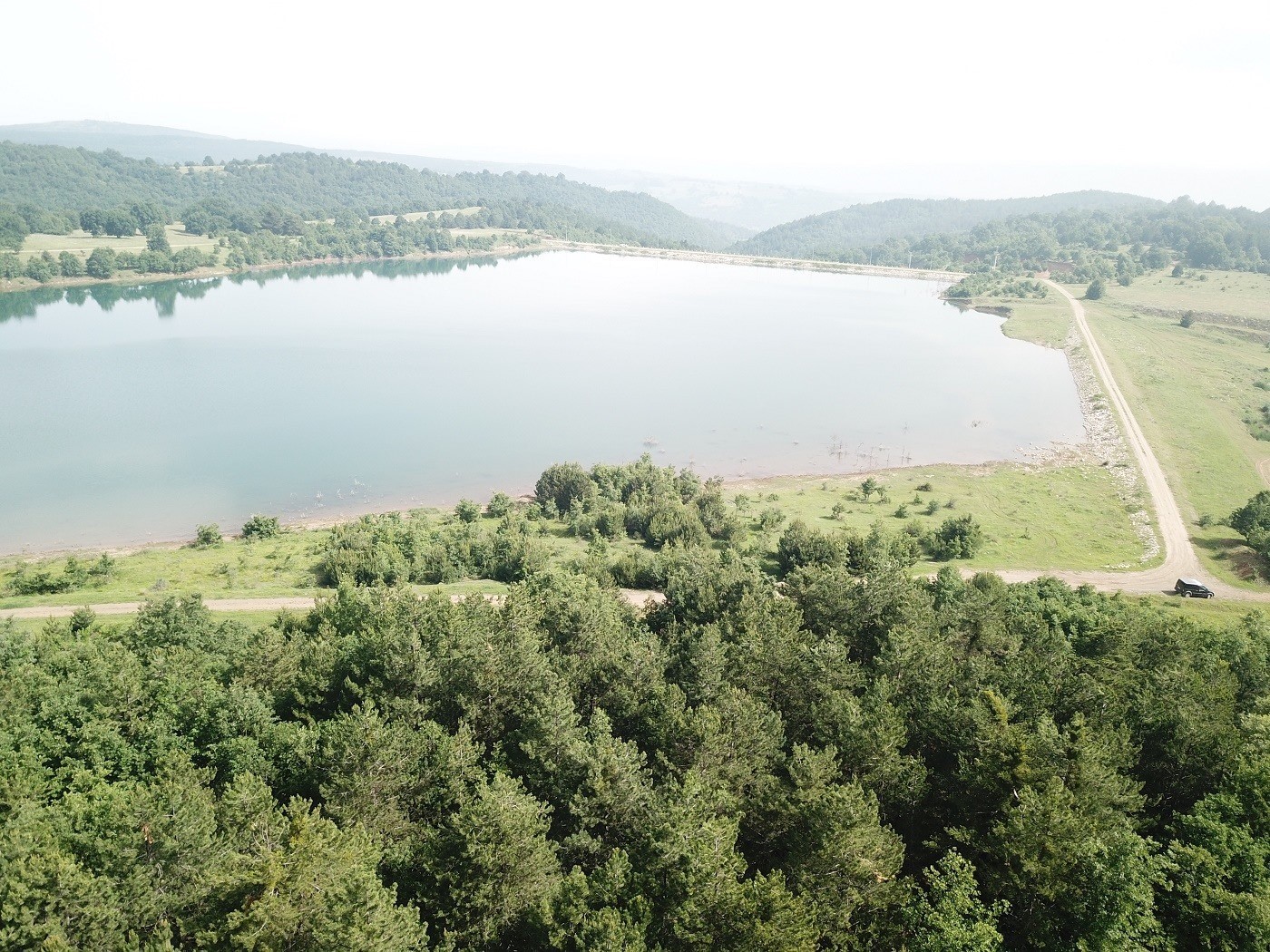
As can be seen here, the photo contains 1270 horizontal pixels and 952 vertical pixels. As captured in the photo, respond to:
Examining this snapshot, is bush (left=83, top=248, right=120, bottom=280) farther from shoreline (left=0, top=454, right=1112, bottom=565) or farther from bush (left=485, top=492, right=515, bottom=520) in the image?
bush (left=485, top=492, right=515, bottom=520)

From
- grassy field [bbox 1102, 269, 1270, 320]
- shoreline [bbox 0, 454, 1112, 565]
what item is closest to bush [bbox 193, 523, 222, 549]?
shoreline [bbox 0, 454, 1112, 565]

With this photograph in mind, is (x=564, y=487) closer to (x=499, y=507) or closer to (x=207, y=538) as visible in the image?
(x=499, y=507)

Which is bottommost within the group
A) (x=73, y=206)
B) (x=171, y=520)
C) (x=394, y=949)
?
(x=171, y=520)

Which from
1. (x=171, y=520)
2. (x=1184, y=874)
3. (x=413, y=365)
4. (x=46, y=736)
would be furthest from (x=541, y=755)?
(x=413, y=365)

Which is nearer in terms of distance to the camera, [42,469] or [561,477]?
[561,477]

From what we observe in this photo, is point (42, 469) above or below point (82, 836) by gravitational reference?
below

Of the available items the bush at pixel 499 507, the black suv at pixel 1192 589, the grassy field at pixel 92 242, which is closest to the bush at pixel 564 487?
the bush at pixel 499 507

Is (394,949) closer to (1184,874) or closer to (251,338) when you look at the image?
(1184,874)
